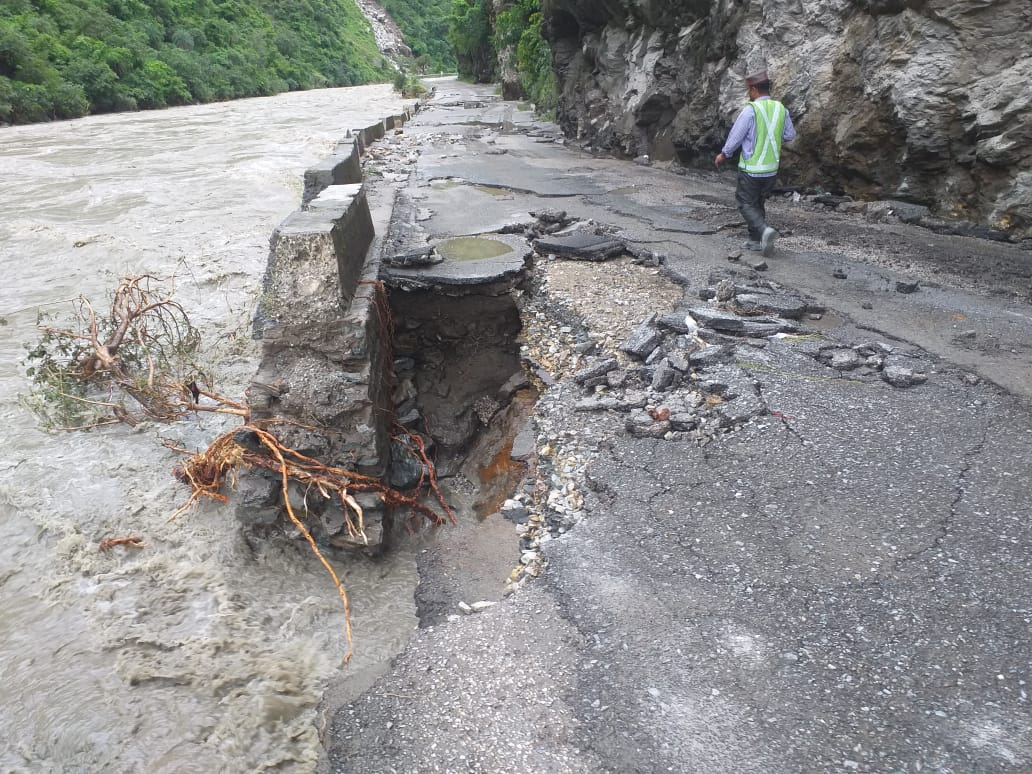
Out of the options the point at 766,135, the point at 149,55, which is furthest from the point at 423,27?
the point at 766,135

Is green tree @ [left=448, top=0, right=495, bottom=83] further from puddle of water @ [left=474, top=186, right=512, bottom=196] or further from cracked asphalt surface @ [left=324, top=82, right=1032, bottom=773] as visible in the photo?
cracked asphalt surface @ [left=324, top=82, right=1032, bottom=773]

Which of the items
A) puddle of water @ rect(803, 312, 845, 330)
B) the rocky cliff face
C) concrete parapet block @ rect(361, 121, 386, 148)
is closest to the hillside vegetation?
concrete parapet block @ rect(361, 121, 386, 148)

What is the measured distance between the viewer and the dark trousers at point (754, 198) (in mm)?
6301

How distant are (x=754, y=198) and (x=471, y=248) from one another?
288cm

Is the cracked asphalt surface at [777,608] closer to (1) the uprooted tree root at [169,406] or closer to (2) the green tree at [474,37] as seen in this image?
(1) the uprooted tree root at [169,406]

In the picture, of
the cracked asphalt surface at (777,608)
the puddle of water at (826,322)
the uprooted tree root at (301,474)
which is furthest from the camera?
the puddle of water at (826,322)

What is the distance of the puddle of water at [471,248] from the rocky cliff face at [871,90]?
4.71 m

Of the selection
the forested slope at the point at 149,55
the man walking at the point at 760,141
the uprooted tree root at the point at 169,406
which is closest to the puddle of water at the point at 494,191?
the man walking at the point at 760,141

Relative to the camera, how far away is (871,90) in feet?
24.7

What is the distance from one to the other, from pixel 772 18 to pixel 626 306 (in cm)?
617

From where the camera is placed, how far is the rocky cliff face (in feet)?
20.9

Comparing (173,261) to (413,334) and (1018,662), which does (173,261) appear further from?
(1018,662)

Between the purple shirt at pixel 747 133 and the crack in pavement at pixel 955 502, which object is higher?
the purple shirt at pixel 747 133

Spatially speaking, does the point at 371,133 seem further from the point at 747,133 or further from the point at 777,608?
the point at 777,608
